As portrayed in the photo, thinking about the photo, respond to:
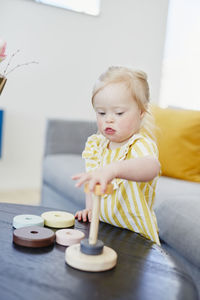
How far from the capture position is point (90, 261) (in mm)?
763

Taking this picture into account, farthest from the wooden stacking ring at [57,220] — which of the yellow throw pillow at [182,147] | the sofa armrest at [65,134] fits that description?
the sofa armrest at [65,134]

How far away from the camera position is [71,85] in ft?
11.3

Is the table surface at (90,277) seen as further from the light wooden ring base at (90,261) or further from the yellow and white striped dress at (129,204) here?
the yellow and white striped dress at (129,204)

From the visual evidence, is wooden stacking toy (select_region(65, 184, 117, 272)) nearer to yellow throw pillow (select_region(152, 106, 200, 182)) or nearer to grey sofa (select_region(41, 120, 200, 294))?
grey sofa (select_region(41, 120, 200, 294))

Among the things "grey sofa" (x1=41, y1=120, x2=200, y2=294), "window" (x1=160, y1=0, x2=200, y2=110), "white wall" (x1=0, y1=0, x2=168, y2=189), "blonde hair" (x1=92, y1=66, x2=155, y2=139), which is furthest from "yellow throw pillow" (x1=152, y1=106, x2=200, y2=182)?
"window" (x1=160, y1=0, x2=200, y2=110)

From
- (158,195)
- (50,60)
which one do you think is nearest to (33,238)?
(158,195)

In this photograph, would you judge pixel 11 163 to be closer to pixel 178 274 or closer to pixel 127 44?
pixel 127 44

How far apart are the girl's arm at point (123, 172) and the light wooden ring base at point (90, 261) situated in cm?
15

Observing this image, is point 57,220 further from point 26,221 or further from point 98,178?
point 98,178

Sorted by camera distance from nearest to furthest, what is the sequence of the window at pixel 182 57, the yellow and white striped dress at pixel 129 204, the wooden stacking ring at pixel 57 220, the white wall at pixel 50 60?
1. the wooden stacking ring at pixel 57 220
2. the yellow and white striped dress at pixel 129 204
3. the white wall at pixel 50 60
4. the window at pixel 182 57

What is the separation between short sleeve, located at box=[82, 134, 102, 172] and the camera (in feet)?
4.16

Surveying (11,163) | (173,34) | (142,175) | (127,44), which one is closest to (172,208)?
(142,175)

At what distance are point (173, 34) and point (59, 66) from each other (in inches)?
54.4

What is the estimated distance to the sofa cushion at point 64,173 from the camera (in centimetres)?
194
